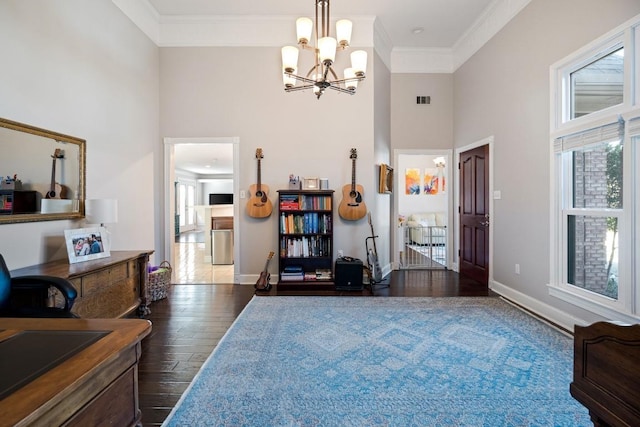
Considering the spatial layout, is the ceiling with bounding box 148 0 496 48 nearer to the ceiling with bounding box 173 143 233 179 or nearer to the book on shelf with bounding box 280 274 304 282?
the ceiling with bounding box 173 143 233 179

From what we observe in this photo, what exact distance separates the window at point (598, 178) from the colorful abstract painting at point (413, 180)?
5758 millimetres

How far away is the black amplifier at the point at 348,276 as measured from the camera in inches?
167

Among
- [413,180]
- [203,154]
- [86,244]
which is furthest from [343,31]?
[203,154]

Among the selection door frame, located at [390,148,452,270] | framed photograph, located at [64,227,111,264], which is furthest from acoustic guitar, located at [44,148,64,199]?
door frame, located at [390,148,452,270]

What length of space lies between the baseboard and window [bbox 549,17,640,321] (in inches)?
7.4

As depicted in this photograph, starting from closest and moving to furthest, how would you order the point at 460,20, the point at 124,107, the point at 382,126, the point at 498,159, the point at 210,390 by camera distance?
the point at 210,390 → the point at 124,107 → the point at 498,159 → the point at 460,20 → the point at 382,126

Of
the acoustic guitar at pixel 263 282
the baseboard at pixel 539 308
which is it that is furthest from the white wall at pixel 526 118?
the acoustic guitar at pixel 263 282

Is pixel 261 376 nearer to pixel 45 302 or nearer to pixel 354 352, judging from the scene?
pixel 354 352

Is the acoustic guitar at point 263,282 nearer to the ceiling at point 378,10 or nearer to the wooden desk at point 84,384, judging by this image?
the wooden desk at point 84,384

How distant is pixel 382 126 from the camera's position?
16.3 ft

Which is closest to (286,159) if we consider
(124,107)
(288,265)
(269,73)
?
(269,73)

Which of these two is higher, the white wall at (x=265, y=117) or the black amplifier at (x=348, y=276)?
the white wall at (x=265, y=117)

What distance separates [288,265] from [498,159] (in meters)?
3.23

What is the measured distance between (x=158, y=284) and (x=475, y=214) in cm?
452
